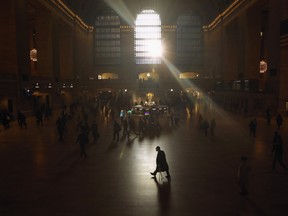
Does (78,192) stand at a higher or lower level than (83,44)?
lower

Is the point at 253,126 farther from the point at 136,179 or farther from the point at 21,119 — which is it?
the point at 21,119

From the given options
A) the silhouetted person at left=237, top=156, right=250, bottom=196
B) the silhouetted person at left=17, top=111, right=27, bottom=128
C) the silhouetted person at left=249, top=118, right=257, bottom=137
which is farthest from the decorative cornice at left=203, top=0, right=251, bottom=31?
the silhouetted person at left=237, top=156, right=250, bottom=196

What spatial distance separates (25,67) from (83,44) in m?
22.6

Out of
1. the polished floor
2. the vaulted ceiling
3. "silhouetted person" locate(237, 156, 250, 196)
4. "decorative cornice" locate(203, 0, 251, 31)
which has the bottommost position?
the polished floor

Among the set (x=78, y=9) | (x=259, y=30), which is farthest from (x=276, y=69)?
(x=78, y=9)

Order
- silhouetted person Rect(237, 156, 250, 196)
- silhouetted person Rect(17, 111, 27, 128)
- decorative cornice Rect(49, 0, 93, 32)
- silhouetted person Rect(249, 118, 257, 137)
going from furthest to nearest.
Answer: decorative cornice Rect(49, 0, 93, 32) → silhouetted person Rect(17, 111, 27, 128) → silhouetted person Rect(249, 118, 257, 137) → silhouetted person Rect(237, 156, 250, 196)

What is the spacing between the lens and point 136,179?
8586 millimetres

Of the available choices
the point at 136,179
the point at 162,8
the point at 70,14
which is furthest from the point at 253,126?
the point at 162,8

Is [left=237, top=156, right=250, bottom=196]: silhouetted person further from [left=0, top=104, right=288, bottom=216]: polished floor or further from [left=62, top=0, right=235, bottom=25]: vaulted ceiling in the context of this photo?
[left=62, top=0, right=235, bottom=25]: vaulted ceiling

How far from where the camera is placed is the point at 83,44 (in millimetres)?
47031

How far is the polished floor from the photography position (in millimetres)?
6578

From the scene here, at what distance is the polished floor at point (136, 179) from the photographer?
6578 mm

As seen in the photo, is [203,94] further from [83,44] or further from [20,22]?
[20,22]

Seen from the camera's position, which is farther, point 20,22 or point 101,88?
point 101,88
